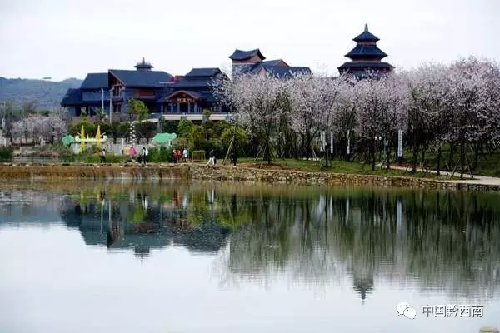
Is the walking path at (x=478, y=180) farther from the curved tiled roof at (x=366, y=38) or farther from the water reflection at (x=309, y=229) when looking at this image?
the curved tiled roof at (x=366, y=38)

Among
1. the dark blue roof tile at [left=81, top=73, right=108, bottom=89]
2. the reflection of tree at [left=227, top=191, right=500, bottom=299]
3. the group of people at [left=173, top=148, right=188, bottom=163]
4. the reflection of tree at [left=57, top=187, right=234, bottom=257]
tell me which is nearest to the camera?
the reflection of tree at [left=227, top=191, right=500, bottom=299]

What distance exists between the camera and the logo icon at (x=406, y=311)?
1622cm

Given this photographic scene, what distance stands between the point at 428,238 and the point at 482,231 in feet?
6.65

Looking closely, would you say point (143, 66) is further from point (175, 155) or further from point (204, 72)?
point (175, 155)

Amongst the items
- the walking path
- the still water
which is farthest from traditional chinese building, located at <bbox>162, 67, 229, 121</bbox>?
the still water

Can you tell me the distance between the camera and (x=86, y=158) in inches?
2217

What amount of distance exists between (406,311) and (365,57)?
66.5 metres

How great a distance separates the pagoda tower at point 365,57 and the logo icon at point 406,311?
63981mm

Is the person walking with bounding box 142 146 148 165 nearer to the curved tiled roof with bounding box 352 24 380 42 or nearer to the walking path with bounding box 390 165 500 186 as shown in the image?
the walking path with bounding box 390 165 500 186

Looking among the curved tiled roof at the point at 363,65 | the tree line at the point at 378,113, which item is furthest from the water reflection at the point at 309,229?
the curved tiled roof at the point at 363,65

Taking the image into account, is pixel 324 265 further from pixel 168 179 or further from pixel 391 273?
pixel 168 179

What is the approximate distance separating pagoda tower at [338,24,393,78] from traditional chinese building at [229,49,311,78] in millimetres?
4585

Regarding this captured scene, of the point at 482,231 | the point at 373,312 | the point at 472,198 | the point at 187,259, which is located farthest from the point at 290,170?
the point at 373,312

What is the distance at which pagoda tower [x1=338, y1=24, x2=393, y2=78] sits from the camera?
80688 mm
